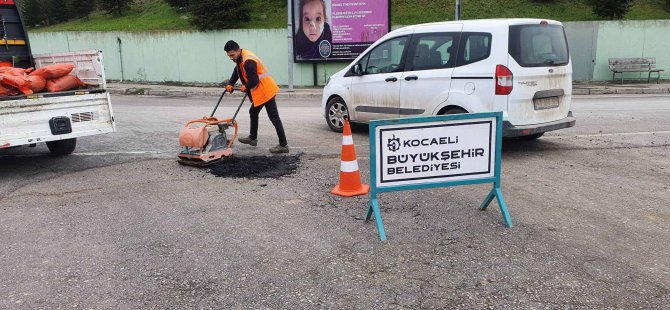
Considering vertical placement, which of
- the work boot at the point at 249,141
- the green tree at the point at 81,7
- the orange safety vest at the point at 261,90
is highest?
the green tree at the point at 81,7

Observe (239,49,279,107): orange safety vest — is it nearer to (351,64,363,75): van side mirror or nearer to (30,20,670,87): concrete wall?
(351,64,363,75): van side mirror

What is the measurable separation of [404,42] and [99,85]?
4366 mm

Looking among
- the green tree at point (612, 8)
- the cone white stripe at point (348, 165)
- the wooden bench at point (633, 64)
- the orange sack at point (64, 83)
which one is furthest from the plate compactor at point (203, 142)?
the green tree at point (612, 8)

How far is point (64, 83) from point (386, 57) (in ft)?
15.1

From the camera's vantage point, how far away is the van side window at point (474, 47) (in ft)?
22.7

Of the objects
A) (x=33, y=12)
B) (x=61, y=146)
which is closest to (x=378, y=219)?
(x=61, y=146)

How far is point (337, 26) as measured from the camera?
18938 mm

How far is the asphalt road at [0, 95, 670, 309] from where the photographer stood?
3.47 meters

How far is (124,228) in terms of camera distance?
15.5ft

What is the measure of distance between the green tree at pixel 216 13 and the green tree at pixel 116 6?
11.6 m

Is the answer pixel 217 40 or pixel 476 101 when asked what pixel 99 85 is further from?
pixel 217 40

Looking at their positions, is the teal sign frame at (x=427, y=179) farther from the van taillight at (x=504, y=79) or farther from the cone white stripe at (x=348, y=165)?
the van taillight at (x=504, y=79)

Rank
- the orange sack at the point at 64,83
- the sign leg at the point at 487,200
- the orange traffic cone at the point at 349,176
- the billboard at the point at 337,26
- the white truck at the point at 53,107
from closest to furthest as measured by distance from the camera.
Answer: the sign leg at the point at 487,200 → the orange traffic cone at the point at 349,176 → the white truck at the point at 53,107 → the orange sack at the point at 64,83 → the billboard at the point at 337,26

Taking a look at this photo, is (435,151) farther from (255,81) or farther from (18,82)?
(18,82)
